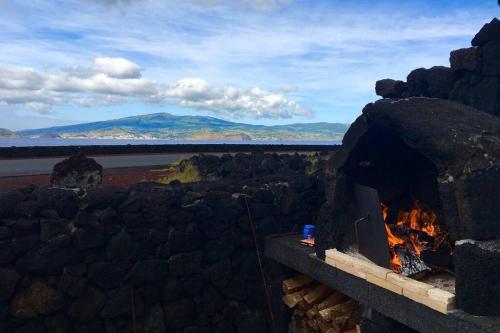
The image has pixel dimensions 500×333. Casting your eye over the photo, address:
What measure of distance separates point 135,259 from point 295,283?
100 inches

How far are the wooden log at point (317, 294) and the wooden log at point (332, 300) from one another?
0.08 m

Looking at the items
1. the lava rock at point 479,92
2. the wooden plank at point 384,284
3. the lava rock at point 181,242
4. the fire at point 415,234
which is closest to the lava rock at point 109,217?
the lava rock at point 181,242

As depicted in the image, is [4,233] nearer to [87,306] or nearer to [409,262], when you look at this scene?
[87,306]

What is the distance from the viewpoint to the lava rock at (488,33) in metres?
6.83

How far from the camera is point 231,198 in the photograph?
21.3 feet

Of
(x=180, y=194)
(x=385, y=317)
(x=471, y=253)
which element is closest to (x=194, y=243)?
(x=180, y=194)

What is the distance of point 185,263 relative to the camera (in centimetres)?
591

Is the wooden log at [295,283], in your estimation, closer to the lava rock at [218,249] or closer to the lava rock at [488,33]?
the lava rock at [218,249]

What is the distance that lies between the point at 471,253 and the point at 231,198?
3.55 meters

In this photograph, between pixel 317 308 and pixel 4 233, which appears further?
pixel 317 308

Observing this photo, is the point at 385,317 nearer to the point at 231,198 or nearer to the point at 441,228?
the point at 441,228

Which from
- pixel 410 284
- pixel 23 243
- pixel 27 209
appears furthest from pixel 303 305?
pixel 27 209

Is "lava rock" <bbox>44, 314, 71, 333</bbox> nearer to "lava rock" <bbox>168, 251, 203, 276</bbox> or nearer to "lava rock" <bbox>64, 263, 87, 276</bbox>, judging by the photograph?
"lava rock" <bbox>64, 263, 87, 276</bbox>

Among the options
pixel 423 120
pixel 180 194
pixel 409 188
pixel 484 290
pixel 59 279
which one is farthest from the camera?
pixel 409 188
